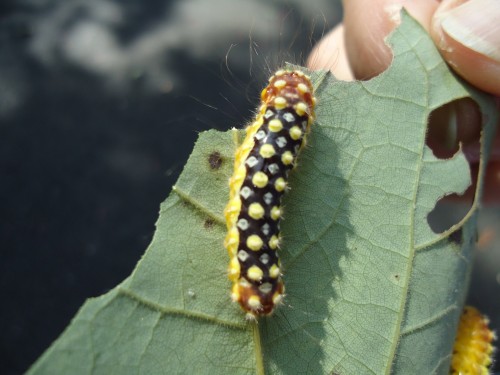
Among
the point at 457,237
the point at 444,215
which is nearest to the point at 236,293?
the point at 457,237

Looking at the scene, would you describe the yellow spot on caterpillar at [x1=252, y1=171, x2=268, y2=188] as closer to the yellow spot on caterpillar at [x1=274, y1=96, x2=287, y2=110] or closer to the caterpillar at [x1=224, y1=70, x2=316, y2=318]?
the caterpillar at [x1=224, y1=70, x2=316, y2=318]

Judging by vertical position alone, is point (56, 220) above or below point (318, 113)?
below

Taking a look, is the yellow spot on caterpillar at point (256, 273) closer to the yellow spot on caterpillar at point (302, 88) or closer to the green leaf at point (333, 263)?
the green leaf at point (333, 263)

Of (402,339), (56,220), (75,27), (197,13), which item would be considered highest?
(402,339)

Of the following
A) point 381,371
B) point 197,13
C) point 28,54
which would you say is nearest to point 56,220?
point 28,54

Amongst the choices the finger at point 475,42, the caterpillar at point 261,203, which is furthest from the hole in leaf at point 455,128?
the caterpillar at point 261,203

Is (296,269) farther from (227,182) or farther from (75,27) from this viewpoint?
(75,27)

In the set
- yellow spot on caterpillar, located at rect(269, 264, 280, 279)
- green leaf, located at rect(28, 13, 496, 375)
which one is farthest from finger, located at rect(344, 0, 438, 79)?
yellow spot on caterpillar, located at rect(269, 264, 280, 279)

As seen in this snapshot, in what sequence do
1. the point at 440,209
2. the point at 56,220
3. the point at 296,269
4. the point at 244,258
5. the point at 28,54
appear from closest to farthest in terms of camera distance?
the point at 244,258, the point at 296,269, the point at 56,220, the point at 440,209, the point at 28,54
